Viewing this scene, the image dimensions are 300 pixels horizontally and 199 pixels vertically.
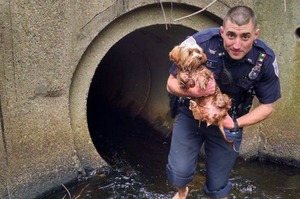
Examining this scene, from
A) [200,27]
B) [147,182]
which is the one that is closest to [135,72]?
[200,27]

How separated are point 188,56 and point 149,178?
7.00 ft

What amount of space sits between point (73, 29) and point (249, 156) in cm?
266

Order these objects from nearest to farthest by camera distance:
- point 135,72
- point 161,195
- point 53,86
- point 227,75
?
point 227,75
point 53,86
point 161,195
point 135,72

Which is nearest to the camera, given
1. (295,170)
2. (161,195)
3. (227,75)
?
(227,75)

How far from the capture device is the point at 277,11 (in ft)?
16.0

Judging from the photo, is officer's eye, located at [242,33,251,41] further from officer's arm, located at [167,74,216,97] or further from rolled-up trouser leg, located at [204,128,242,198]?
rolled-up trouser leg, located at [204,128,242,198]

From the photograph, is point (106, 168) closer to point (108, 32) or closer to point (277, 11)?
point (108, 32)

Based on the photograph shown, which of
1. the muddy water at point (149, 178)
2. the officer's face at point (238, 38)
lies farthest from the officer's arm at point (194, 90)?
the muddy water at point (149, 178)

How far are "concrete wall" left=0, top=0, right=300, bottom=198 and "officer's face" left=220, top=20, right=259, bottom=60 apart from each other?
1.59 meters

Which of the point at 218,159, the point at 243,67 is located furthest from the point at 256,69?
the point at 218,159

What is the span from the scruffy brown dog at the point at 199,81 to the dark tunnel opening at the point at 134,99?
2003mm

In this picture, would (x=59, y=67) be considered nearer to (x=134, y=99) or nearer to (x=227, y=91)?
(x=227, y=91)

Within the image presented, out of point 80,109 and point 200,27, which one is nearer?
point 80,109

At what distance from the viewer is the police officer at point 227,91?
2.96 m
